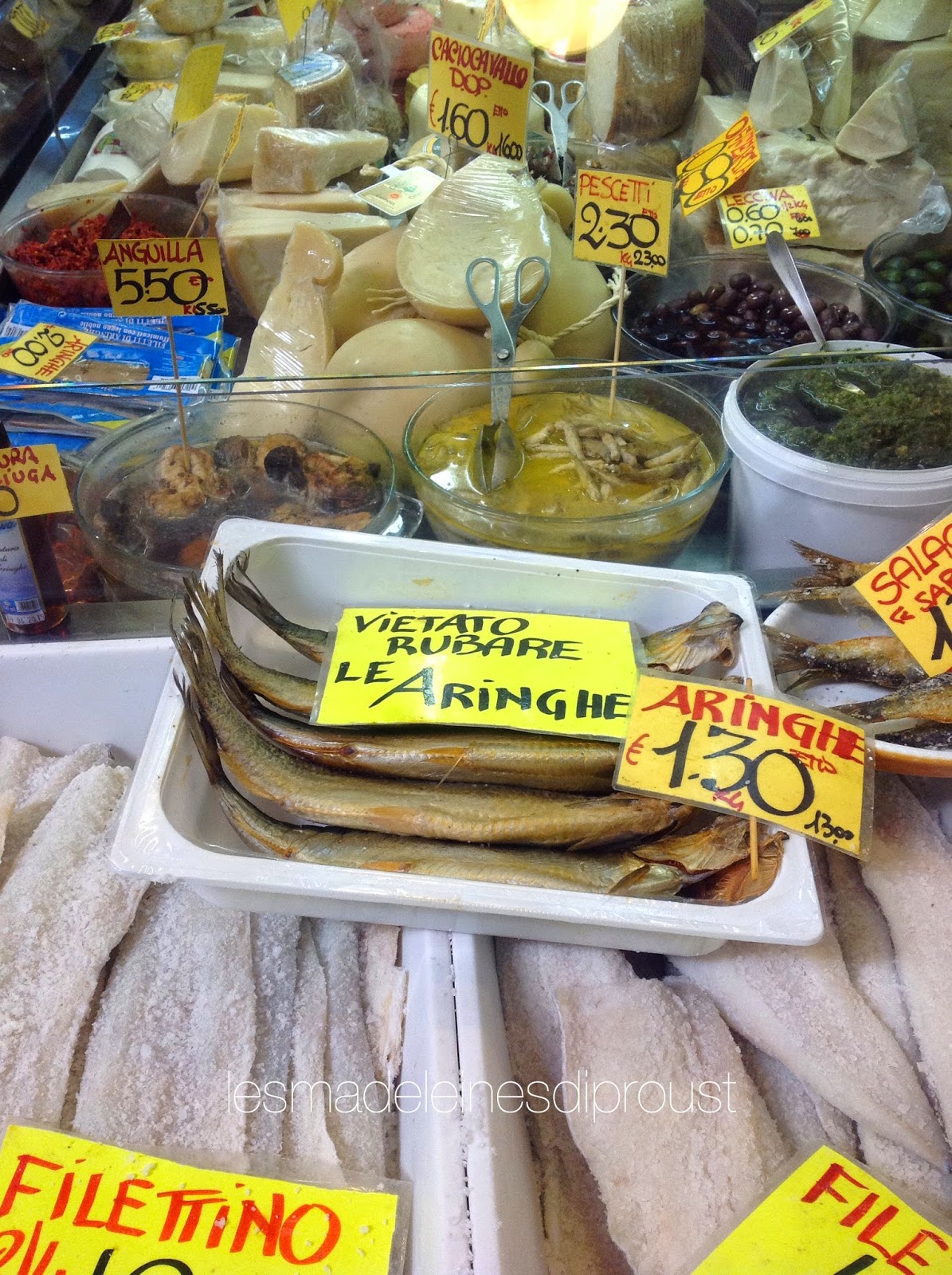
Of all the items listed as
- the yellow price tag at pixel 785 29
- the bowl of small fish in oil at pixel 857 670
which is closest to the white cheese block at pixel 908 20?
the yellow price tag at pixel 785 29

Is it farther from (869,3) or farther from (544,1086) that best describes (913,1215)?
(869,3)

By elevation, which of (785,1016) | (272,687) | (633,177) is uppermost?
(633,177)

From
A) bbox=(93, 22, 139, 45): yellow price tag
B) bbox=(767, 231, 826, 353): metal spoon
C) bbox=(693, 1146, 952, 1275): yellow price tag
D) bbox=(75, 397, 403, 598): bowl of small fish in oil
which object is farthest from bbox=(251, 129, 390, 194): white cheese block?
bbox=(693, 1146, 952, 1275): yellow price tag

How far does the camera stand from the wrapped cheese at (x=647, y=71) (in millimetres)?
2189

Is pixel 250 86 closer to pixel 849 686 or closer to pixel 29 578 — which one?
pixel 29 578

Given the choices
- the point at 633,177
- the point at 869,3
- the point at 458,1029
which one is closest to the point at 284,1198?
the point at 458,1029

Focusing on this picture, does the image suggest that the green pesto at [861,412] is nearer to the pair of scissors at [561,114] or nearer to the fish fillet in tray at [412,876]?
the fish fillet in tray at [412,876]

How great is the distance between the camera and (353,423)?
172 cm

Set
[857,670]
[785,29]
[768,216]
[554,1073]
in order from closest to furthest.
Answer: [554,1073], [857,670], [768,216], [785,29]

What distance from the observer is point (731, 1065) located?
3.06 ft

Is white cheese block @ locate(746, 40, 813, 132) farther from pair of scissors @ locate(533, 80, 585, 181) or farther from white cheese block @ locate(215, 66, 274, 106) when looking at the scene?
white cheese block @ locate(215, 66, 274, 106)

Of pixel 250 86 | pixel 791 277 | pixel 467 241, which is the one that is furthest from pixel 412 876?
pixel 250 86

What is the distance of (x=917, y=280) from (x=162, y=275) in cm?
166

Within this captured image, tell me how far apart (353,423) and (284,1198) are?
1.30 meters
